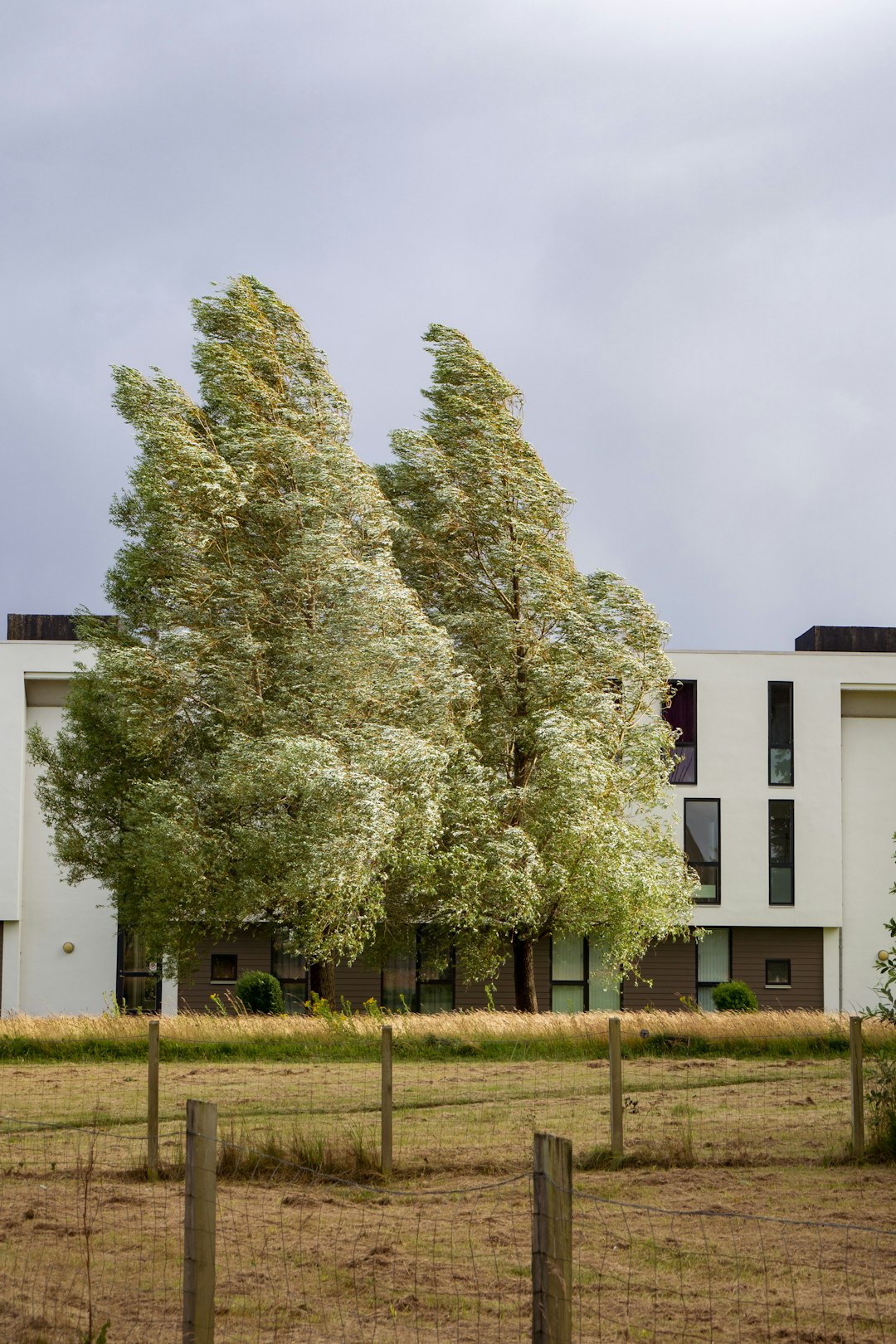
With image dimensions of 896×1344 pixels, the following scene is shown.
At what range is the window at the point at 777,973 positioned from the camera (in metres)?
35.4

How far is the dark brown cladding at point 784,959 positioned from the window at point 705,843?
64.8 inches

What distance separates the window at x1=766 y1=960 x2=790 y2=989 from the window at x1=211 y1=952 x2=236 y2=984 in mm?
12791

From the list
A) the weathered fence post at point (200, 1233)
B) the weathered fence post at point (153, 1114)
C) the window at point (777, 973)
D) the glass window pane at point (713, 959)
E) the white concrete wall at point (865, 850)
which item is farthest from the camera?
the white concrete wall at point (865, 850)

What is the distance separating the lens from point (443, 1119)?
48.3 ft

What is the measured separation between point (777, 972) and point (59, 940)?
1722 cm

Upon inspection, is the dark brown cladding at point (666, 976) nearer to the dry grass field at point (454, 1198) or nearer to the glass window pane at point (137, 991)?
the glass window pane at point (137, 991)

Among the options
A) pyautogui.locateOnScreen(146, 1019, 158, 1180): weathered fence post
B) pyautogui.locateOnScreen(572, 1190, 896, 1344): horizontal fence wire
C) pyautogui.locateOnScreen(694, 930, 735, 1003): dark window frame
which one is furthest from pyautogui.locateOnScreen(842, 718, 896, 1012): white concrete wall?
pyautogui.locateOnScreen(572, 1190, 896, 1344): horizontal fence wire

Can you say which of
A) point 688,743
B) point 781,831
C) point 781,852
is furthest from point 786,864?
point 688,743

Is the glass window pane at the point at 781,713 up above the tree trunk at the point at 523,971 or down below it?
above

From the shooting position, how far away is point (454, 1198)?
11.0 meters

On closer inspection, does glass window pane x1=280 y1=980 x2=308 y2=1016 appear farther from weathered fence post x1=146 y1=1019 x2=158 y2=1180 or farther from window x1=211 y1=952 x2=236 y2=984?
weathered fence post x1=146 y1=1019 x2=158 y2=1180

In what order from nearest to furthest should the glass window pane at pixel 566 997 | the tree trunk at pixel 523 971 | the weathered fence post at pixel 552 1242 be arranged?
the weathered fence post at pixel 552 1242 < the tree trunk at pixel 523 971 < the glass window pane at pixel 566 997

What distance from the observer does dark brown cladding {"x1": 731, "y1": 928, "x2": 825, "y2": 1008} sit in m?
35.3

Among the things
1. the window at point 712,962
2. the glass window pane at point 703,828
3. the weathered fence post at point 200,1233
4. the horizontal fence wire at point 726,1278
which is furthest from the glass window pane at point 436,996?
the weathered fence post at point 200,1233
